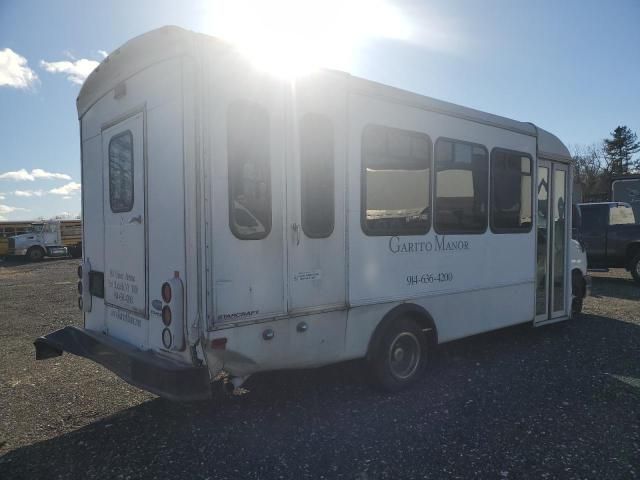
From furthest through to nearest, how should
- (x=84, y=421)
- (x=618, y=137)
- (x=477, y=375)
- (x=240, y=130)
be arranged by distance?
(x=618, y=137), (x=477, y=375), (x=84, y=421), (x=240, y=130)

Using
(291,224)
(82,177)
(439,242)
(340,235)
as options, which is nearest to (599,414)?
(439,242)

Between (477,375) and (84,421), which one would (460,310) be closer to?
(477,375)

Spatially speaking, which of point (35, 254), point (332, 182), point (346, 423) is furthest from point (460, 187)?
point (35, 254)

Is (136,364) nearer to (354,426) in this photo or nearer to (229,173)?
(229,173)

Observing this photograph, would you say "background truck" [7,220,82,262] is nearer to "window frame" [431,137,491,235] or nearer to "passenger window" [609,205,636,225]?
"passenger window" [609,205,636,225]

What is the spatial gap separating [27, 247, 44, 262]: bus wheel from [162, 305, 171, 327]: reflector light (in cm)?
2718

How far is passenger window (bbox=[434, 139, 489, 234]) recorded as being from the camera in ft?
16.4

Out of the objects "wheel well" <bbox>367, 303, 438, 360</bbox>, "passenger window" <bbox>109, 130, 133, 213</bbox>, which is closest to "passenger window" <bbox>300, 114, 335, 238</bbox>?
"wheel well" <bbox>367, 303, 438, 360</bbox>

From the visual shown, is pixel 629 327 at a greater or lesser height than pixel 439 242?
lesser

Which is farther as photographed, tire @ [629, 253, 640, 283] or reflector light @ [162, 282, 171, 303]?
tire @ [629, 253, 640, 283]

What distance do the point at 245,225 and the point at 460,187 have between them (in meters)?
2.63

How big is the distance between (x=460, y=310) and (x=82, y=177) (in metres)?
4.04

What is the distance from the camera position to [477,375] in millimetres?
5230

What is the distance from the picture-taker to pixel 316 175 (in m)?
4.02
